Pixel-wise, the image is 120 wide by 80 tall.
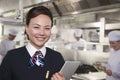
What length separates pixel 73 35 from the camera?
388 centimetres

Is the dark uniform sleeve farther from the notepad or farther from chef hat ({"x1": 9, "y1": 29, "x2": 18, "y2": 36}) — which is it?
chef hat ({"x1": 9, "y1": 29, "x2": 18, "y2": 36})

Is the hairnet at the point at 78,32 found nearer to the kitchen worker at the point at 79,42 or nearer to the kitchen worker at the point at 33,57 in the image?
the kitchen worker at the point at 79,42

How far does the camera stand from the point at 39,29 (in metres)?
1.20

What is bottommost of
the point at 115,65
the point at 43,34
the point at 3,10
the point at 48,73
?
the point at 115,65

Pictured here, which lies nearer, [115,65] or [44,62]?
[44,62]

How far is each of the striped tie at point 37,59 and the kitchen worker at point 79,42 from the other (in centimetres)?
236

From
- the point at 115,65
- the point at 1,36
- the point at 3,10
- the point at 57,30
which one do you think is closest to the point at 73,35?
the point at 57,30

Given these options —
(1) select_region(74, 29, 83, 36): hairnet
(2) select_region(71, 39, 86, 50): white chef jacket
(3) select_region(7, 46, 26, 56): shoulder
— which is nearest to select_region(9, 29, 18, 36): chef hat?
(2) select_region(71, 39, 86, 50): white chef jacket

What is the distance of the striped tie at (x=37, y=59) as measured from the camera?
1.25 m

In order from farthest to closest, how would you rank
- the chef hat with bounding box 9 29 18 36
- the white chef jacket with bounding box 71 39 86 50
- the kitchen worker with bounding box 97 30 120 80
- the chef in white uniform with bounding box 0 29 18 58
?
the chef hat with bounding box 9 29 18 36
the chef in white uniform with bounding box 0 29 18 58
the white chef jacket with bounding box 71 39 86 50
the kitchen worker with bounding box 97 30 120 80

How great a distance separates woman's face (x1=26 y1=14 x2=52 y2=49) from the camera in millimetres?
1197

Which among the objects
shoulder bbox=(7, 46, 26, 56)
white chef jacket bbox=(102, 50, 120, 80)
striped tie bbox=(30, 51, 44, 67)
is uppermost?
shoulder bbox=(7, 46, 26, 56)

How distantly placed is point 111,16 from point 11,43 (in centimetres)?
236

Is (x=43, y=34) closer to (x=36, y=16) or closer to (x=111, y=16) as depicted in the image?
Answer: (x=36, y=16)
